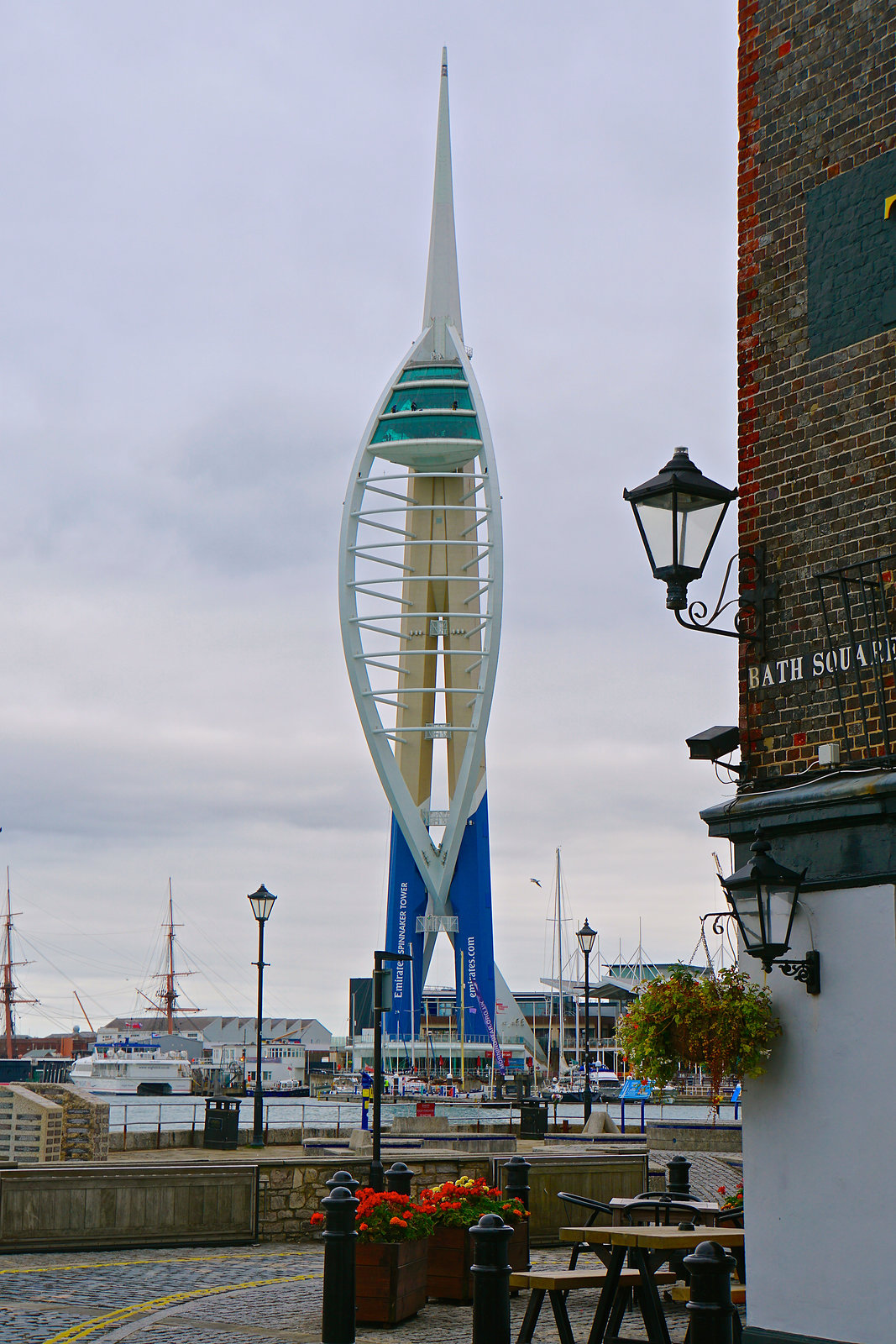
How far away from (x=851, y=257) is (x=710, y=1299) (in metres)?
6.78

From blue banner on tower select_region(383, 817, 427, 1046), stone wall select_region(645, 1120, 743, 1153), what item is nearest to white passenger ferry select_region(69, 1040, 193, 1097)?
blue banner on tower select_region(383, 817, 427, 1046)

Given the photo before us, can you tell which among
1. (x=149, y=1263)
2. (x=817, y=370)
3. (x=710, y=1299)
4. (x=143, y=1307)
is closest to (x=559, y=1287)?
(x=710, y=1299)

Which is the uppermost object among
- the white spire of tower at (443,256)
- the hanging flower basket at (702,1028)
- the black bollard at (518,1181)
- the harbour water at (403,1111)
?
the white spire of tower at (443,256)

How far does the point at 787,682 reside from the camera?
10336mm

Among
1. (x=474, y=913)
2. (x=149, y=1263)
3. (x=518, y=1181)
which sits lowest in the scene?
(x=149, y=1263)

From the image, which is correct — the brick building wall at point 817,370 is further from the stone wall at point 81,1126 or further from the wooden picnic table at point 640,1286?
the stone wall at point 81,1126

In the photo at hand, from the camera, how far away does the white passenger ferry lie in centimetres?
12375

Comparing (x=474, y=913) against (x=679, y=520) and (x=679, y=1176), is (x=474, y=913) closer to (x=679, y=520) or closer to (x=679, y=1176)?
(x=679, y=1176)

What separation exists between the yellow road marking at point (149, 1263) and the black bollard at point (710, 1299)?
8980 millimetres

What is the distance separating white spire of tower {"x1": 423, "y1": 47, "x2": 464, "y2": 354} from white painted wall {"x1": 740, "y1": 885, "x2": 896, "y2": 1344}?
85581 millimetres

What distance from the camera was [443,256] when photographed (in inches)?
3659

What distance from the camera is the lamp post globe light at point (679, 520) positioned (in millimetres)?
9898

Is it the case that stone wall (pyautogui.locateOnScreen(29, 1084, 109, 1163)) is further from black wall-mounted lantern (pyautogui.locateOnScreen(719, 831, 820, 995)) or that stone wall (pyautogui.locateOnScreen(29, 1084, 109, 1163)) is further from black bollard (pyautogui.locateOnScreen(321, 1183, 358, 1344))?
black wall-mounted lantern (pyautogui.locateOnScreen(719, 831, 820, 995))

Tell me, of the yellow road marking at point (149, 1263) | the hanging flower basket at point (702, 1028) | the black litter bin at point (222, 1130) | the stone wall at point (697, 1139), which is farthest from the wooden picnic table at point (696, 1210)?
the black litter bin at point (222, 1130)
